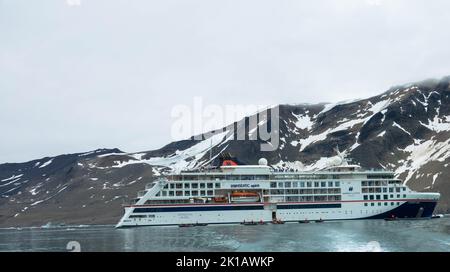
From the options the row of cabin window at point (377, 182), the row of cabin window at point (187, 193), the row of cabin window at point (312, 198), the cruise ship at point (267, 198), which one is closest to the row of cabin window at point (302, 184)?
the cruise ship at point (267, 198)

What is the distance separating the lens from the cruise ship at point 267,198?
286 ft

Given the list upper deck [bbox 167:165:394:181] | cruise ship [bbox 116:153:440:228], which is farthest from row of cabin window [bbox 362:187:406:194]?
upper deck [bbox 167:165:394:181]

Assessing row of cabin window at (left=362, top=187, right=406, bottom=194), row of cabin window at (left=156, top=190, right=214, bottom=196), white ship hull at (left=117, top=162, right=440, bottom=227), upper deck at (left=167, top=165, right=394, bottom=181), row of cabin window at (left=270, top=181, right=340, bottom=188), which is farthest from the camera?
row of cabin window at (left=362, top=187, right=406, bottom=194)

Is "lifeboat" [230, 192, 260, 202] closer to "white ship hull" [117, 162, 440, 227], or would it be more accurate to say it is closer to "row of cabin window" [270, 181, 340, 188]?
"white ship hull" [117, 162, 440, 227]

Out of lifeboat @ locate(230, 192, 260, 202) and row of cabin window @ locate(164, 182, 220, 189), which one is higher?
row of cabin window @ locate(164, 182, 220, 189)

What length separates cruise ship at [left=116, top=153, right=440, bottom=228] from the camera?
3430 inches

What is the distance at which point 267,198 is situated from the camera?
93.4m

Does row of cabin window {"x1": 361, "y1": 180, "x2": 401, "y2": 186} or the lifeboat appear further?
row of cabin window {"x1": 361, "y1": 180, "x2": 401, "y2": 186}

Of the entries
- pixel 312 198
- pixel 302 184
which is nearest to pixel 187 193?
pixel 302 184

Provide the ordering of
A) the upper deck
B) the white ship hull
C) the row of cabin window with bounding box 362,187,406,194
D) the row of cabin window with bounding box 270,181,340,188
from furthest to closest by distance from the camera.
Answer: the row of cabin window with bounding box 362,187,406,194 → the row of cabin window with bounding box 270,181,340,188 → the upper deck → the white ship hull

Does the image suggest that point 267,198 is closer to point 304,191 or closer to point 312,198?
point 304,191

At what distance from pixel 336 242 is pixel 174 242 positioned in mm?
16151

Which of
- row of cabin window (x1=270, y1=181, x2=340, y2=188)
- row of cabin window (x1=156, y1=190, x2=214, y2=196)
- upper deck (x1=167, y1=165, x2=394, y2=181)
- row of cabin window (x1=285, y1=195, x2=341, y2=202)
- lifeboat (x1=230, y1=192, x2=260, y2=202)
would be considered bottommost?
row of cabin window (x1=285, y1=195, x2=341, y2=202)
